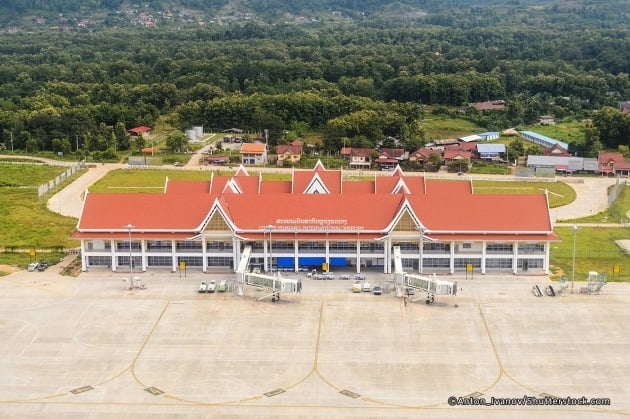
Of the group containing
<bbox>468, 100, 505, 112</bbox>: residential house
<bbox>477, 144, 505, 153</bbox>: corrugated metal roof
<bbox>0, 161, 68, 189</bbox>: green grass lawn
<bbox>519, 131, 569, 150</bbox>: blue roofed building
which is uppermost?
<bbox>468, 100, 505, 112</bbox>: residential house

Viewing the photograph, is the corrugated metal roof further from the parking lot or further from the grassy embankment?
Answer: the grassy embankment

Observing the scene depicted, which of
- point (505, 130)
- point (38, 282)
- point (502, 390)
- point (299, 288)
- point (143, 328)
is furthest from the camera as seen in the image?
point (505, 130)

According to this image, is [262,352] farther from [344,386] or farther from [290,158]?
[290,158]

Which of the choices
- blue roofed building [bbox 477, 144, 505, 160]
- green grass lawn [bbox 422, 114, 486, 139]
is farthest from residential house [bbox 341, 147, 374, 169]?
green grass lawn [bbox 422, 114, 486, 139]

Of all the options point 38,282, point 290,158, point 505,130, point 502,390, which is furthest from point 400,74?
point 502,390

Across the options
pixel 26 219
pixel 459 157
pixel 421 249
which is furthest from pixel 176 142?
pixel 421 249

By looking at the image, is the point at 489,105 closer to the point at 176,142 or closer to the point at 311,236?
the point at 176,142

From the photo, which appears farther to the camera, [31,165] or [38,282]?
[31,165]
